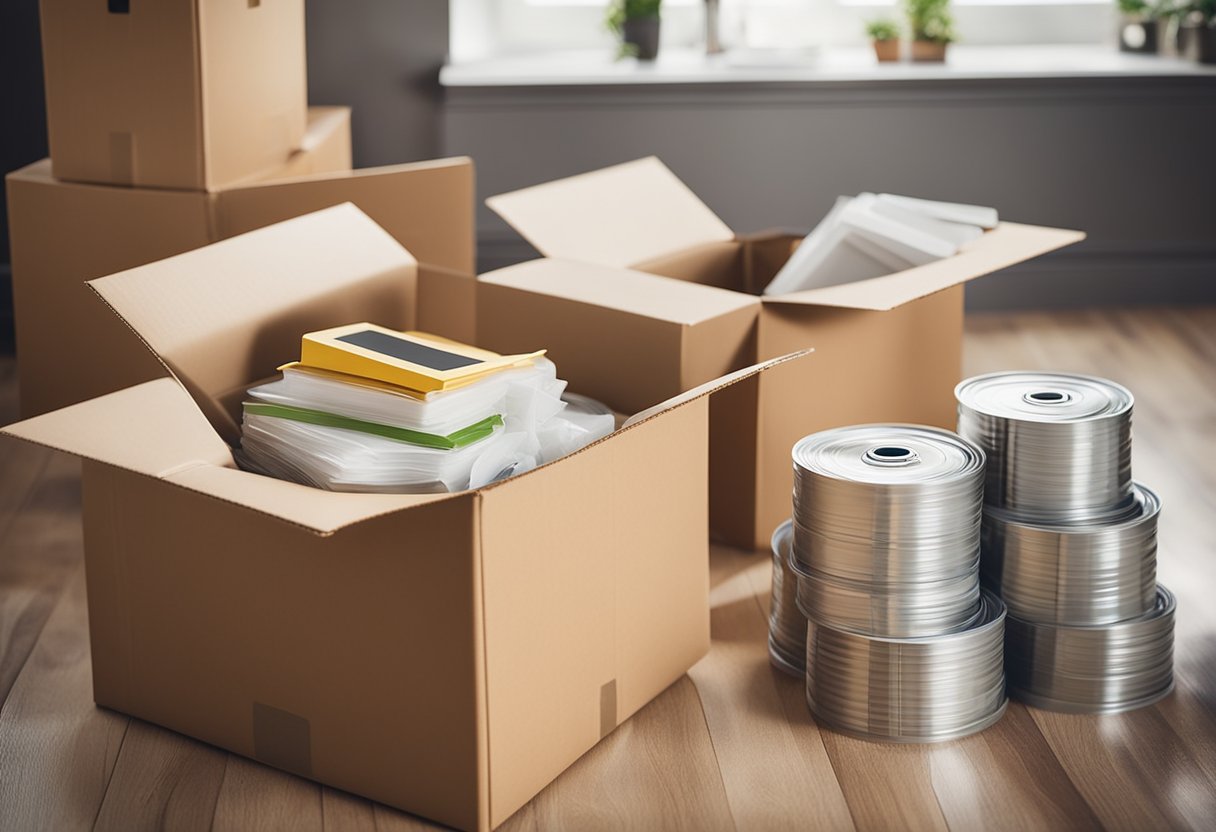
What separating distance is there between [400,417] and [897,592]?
1.86 ft

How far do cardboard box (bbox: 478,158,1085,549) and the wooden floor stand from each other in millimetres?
266

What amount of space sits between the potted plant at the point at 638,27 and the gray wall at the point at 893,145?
0.19m

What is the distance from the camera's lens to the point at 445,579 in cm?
129

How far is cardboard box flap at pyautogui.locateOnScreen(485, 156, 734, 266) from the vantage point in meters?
2.12

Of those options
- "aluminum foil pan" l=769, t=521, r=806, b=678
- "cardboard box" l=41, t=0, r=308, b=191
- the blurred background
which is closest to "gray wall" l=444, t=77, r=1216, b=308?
the blurred background

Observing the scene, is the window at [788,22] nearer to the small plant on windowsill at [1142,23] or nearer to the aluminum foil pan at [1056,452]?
the small plant on windowsill at [1142,23]

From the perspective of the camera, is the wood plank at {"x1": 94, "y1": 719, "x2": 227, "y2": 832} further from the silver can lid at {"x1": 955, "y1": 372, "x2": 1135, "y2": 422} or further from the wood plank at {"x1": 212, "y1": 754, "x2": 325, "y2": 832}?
the silver can lid at {"x1": 955, "y1": 372, "x2": 1135, "y2": 422}

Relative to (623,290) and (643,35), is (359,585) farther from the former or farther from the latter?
(643,35)

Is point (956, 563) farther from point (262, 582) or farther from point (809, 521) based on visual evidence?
point (262, 582)

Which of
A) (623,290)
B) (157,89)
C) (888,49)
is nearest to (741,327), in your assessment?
(623,290)

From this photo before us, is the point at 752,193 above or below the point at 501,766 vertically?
above

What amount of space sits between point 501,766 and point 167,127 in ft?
4.07

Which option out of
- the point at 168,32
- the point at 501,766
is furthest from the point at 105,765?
the point at 168,32

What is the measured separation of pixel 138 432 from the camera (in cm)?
135
